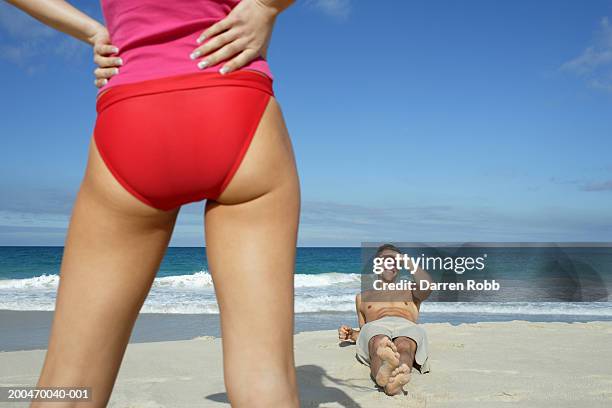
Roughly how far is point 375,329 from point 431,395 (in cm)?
87

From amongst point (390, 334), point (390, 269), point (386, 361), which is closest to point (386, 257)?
point (390, 269)

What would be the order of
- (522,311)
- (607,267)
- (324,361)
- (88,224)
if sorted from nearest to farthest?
(88,224), (324,361), (522,311), (607,267)

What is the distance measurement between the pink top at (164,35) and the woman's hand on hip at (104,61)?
2 centimetres

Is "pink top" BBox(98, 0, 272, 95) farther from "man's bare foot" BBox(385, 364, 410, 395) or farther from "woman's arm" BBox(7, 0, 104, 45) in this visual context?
"man's bare foot" BBox(385, 364, 410, 395)

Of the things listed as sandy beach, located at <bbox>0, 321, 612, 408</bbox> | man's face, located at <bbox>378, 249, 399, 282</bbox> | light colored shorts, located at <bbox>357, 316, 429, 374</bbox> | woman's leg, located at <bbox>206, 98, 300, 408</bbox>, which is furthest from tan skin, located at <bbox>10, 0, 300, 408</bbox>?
man's face, located at <bbox>378, 249, 399, 282</bbox>

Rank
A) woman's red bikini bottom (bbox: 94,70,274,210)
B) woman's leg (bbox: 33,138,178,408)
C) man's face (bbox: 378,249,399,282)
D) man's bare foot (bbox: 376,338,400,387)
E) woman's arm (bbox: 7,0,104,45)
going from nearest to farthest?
woman's red bikini bottom (bbox: 94,70,274,210) < woman's leg (bbox: 33,138,178,408) < woman's arm (bbox: 7,0,104,45) < man's bare foot (bbox: 376,338,400,387) < man's face (bbox: 378,249,399,282)

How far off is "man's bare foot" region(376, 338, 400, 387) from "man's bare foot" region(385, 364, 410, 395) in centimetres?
3

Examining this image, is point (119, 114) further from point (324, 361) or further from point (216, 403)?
point (324, 361)

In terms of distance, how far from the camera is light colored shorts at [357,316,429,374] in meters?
5.09

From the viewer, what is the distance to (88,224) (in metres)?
1.40

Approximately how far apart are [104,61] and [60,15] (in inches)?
11.4

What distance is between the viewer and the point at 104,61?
141 cm

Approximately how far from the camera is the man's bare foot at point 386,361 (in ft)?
14.2

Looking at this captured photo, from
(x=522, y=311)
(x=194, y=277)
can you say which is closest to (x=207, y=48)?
(x=522, y=311)
